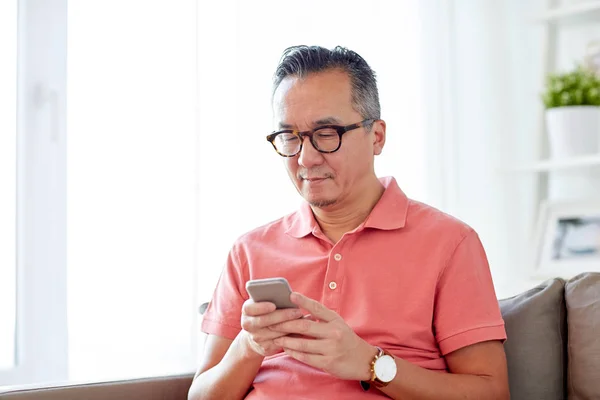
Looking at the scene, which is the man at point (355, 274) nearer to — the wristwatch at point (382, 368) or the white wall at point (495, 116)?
the wristwatch at point (382, 368)

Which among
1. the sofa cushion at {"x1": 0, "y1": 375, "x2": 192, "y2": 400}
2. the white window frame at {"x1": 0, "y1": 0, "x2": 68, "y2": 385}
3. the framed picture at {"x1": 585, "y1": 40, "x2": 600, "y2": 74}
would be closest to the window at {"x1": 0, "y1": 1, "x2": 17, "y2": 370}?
the white window frame at {"x1": 0, "y1": 0, "x2": 68, "y2": 385}

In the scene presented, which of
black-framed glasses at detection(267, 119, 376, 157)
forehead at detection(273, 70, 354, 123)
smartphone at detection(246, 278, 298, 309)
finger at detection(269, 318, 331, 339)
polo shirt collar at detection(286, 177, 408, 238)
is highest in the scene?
forehead at detection(273, 70, 354, 123)

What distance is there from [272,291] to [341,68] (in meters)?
0.57

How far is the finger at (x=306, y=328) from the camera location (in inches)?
53.6

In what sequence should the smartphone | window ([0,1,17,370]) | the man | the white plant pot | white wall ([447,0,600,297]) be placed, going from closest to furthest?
the smartphone
the man
window ([0,1,17,370])
the white plant pot
white wall ([447,0,600,297])

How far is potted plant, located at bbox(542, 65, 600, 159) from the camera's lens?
2.86 m

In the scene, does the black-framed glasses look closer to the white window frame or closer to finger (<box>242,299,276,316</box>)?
finger (<box>242,299,276,316</box>)

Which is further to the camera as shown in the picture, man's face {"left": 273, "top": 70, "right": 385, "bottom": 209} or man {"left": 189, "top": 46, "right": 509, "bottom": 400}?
man's face {"left": 273, "top": 70, "right": 385, "bottom": 209}

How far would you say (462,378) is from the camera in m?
1.50

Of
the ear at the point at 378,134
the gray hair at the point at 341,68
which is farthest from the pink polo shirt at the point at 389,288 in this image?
the gray hair at the point at 341,68

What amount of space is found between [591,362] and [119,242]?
1.68 m

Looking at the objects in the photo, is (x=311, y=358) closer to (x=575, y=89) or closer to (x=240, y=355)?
(x=240, y=355)

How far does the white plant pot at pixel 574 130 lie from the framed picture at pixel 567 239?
0.19 meters

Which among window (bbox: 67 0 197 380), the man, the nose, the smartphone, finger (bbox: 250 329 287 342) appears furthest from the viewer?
window (bbox: 67 0 197 380)
